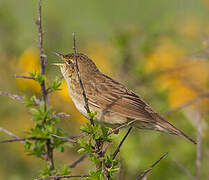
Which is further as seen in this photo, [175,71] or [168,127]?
[175,71]

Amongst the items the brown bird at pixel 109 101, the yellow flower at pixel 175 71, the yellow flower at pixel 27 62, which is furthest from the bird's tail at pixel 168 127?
the yellow flower at pixel 27 62

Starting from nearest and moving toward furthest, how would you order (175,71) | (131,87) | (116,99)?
1. (116,99)
2. (131,87)
3. (175,71)

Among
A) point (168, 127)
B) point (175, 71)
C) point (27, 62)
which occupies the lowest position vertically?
point (168, 127)

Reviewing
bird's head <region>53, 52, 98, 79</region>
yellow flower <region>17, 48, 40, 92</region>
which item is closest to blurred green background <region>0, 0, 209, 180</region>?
yellow flower <region>17, 48, 40, 92</region>

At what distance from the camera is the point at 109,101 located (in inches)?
164

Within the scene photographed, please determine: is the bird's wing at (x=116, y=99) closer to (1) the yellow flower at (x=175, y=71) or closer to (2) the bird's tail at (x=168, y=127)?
(2) the bird's tail at (x=168, y=127)

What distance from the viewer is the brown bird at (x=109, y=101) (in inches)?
157

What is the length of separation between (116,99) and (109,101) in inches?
4.6

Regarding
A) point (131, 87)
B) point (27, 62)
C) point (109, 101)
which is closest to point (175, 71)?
point (131, 87)

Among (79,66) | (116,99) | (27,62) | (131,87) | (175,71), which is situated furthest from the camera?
(175,71)

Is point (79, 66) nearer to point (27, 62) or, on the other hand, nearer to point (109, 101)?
point (109, 101)

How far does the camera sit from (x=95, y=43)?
29.6 ft

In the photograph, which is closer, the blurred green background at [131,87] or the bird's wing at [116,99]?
the bird's wing at [116,99]

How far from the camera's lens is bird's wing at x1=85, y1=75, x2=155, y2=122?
13.3 feet
